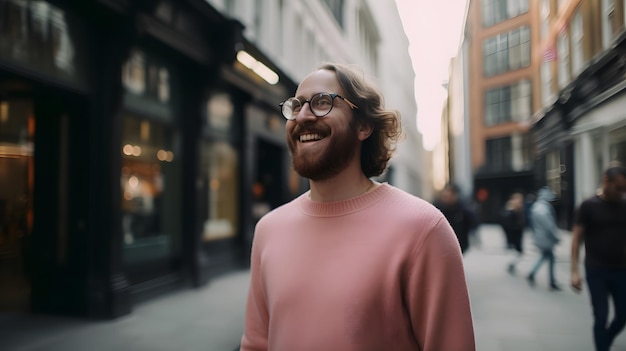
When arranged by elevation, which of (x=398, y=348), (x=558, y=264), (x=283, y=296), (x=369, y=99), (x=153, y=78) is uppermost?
(x=153, y=78)

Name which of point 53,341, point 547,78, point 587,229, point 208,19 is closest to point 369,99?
point 587,229

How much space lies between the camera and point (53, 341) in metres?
5.70

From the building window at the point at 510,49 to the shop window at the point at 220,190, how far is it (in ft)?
35.0

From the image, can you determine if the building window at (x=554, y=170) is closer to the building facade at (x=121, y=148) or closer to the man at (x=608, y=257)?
the building facade at (x=121, y=148)

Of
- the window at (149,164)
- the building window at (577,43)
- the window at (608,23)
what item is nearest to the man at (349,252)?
the window at (149,164)

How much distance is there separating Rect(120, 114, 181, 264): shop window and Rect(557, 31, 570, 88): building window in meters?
13.4

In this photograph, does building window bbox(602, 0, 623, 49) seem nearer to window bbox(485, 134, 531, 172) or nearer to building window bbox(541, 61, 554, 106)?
building window bbox(541, 61, 554, 106)

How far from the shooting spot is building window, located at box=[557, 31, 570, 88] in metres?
15.6

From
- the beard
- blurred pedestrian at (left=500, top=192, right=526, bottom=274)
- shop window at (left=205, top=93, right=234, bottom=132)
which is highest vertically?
shop window at (left=205, top=93, right=234, bottom=132)

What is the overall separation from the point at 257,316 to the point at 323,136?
2.43 ft

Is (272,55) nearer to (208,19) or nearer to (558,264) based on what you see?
(208,19)

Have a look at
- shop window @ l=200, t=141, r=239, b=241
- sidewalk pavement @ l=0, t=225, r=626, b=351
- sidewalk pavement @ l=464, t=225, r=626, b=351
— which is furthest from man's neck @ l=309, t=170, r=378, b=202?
shop window @ l=200, t=141, r=239, b=241

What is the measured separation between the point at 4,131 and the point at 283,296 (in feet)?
27.4

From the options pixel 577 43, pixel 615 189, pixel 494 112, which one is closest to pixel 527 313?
pixel 615 189
